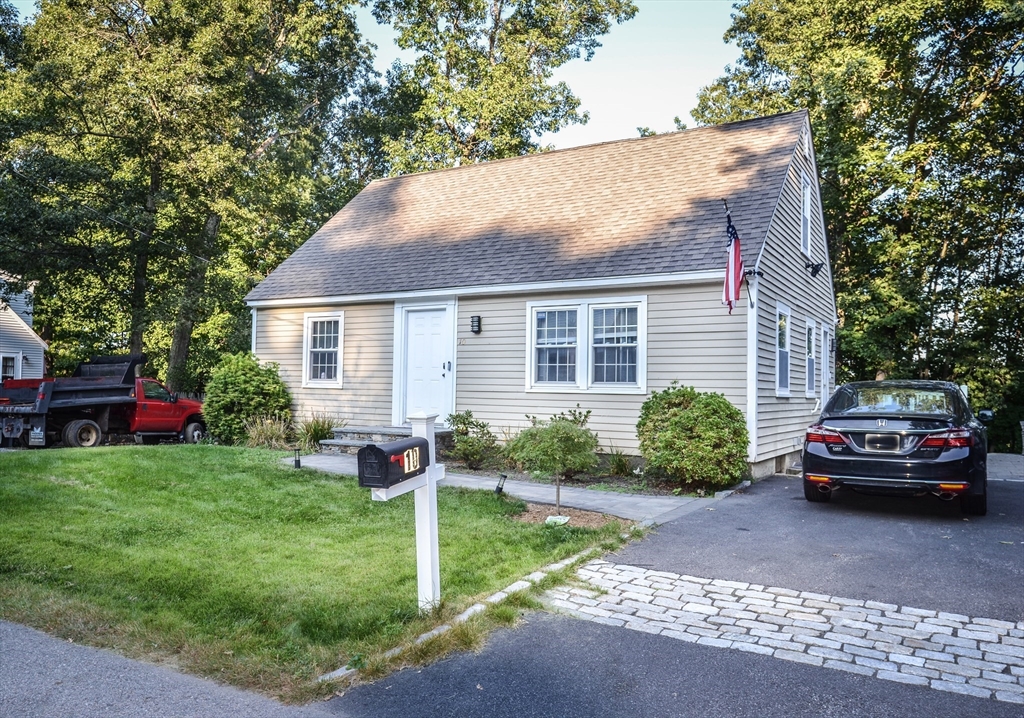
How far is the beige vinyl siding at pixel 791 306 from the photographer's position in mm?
11469

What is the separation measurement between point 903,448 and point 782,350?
17.9 feet

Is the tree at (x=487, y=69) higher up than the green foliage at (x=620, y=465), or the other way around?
the tree at (x=487, y=69)

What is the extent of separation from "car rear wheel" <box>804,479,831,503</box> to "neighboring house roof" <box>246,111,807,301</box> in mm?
3831

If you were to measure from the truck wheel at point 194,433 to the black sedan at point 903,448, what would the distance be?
13.3 metres

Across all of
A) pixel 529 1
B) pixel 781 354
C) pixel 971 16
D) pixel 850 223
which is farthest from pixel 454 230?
pixel 529 1

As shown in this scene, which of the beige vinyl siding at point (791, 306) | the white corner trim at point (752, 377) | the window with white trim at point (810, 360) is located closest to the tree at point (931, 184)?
the beige vinyl siding at point (791, 306)

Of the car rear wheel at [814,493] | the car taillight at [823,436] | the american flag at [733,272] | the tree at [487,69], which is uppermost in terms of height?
the tree at [487,69]

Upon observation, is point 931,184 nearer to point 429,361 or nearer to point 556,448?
point 429,361

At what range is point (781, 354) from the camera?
1261 centimetres

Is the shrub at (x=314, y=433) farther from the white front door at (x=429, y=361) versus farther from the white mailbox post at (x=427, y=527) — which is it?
the white mailbox post at (x=427, y=527)

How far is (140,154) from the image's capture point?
68.9 feet

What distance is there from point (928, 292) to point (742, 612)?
A: 19577mm

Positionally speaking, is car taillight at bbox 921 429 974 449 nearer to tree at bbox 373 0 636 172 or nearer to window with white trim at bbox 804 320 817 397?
window with white trim at bbox 804 320 817 397

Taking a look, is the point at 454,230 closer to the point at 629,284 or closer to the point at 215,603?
the point at 629,284
